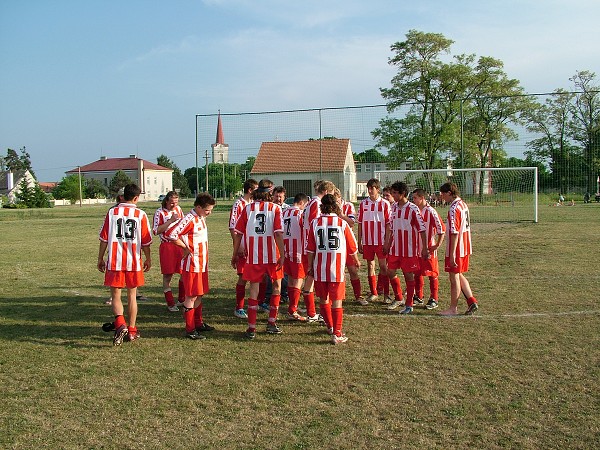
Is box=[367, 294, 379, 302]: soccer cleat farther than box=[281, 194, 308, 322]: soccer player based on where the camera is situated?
Yes

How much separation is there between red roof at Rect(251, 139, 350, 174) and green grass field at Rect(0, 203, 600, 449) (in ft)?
61.7

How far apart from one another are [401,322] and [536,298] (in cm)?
264

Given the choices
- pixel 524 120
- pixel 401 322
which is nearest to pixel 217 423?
pixel 401 322

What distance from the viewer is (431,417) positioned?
433 cm

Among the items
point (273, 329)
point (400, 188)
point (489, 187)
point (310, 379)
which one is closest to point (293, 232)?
point (273, 329)

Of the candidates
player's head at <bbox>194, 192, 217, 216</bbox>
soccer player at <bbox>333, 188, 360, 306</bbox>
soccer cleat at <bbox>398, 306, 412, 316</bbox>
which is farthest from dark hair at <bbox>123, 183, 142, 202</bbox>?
soccer cleat at <bbox>398, 306, 412, 316</bbox>

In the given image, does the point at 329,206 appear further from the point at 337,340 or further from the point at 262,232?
the point at 337,340

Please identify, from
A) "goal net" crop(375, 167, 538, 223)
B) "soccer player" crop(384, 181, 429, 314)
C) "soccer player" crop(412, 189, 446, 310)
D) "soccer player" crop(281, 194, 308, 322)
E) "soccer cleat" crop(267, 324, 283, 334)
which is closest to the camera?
"soccer cleat" crop(267, 324, 283, 334)

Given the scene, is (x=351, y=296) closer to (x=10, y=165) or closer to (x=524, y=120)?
(x=524, y=120)

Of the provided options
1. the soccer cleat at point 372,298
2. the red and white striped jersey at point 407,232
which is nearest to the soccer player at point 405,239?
the red and white striped jersey at point 407,232

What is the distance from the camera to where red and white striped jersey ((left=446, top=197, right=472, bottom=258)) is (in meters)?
7.58

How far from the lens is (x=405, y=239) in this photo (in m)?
8.16

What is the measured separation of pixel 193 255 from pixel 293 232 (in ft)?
5.25

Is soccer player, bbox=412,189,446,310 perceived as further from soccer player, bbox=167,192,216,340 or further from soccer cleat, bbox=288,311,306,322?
soccer player, bbox=167,192,216,340
